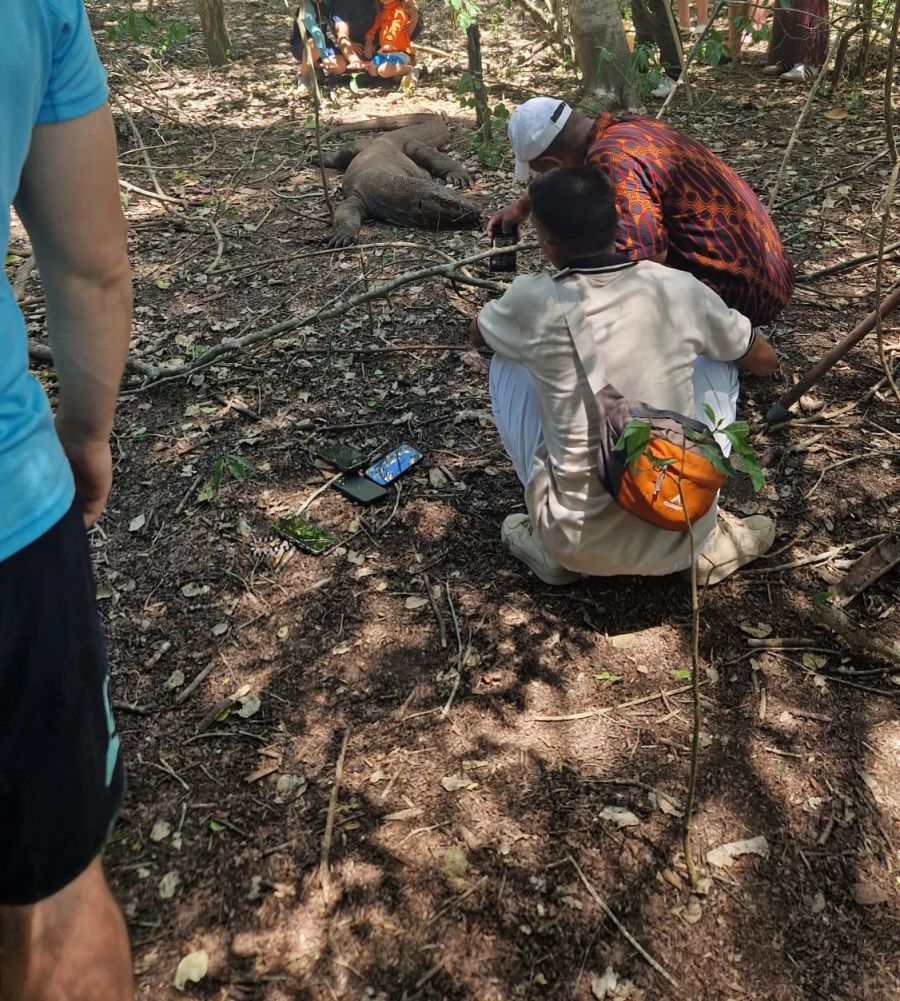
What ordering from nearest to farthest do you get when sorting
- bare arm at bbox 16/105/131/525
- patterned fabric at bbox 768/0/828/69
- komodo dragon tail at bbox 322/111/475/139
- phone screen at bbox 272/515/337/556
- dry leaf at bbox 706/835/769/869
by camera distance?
bare arm at bbox 16/105/131/525
dry leaf at bbox 706/835/769/869
phone screen at bbox 272/515/337/556
patterned fabric at bbox 768/0/828/69
komodo dragon tail at bbox 322/111/475/139

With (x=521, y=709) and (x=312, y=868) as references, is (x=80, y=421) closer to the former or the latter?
(x=312, y=868)

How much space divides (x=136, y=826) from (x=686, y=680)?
1595 mm

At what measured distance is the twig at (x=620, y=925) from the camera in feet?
6.05

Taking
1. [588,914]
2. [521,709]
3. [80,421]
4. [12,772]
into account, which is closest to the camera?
[12,772]

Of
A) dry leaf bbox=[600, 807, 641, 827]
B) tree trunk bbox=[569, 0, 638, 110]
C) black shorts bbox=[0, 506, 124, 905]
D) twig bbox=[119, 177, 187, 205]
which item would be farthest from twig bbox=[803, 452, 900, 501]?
twig bbox=[119, 177, 187, 205]

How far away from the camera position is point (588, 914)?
1961mm

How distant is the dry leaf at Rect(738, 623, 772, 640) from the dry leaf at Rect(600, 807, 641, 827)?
2.49 ft

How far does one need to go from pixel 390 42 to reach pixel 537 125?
23.0ft

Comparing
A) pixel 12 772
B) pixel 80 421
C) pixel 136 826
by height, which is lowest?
pixel 136 826

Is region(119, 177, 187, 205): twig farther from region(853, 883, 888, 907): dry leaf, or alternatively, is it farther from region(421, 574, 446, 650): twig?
region(853, 883, 888, 907): dry leaf

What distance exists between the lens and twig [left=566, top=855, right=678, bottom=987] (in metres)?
1.84

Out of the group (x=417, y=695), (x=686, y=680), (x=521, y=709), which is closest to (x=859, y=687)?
(x=686, y=680)

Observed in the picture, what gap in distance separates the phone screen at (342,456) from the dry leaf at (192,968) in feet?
6.27

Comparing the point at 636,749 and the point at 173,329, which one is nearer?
the point at 636,749
